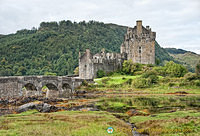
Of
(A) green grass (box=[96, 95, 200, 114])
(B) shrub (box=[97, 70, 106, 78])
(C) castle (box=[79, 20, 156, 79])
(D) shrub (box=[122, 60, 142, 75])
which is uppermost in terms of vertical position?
(C) castle (box=[79, 20, 156, 79])

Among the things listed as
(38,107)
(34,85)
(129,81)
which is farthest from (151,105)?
(129,81)

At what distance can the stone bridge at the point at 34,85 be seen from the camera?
4988 cm

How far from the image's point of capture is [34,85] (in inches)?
2276

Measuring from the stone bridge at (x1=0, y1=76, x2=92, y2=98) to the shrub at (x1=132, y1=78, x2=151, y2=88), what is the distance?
1760cm

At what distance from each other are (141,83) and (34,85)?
30.7 m

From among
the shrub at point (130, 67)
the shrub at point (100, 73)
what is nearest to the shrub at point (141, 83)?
the shrub at point (130, 67)

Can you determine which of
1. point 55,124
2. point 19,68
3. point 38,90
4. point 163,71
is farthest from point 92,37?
point 55,124

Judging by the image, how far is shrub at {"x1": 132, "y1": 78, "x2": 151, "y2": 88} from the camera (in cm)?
7094

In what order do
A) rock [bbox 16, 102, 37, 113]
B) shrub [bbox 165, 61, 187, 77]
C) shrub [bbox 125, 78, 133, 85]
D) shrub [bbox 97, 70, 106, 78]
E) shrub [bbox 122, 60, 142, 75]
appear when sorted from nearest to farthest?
rock [bbox 16, 102, 37, 113] → shrub [bbox 125, 78, 133, 85] → shrub [bbox 165, 61, 187, 77] → shrub [bbox 122, 60, 142, 75] → shrub [bbox 97, 70, 106, 78]

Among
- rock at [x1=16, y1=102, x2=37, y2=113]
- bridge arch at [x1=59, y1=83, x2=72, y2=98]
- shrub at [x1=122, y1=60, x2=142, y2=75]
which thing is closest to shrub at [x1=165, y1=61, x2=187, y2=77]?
shrub at [x1=122, y1=60, x2=142, y2=75]

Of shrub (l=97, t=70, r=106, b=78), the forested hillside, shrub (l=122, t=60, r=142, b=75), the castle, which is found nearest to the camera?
shrub (l=122, t=60, r=142, b=75)

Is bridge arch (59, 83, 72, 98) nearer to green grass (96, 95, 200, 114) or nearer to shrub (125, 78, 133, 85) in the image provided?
shrub (125, 78, 133, 85)

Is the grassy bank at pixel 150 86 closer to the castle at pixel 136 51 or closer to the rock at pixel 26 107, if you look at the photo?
the castle at pixel 136 51

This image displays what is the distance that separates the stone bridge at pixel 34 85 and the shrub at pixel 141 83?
1760 cm
